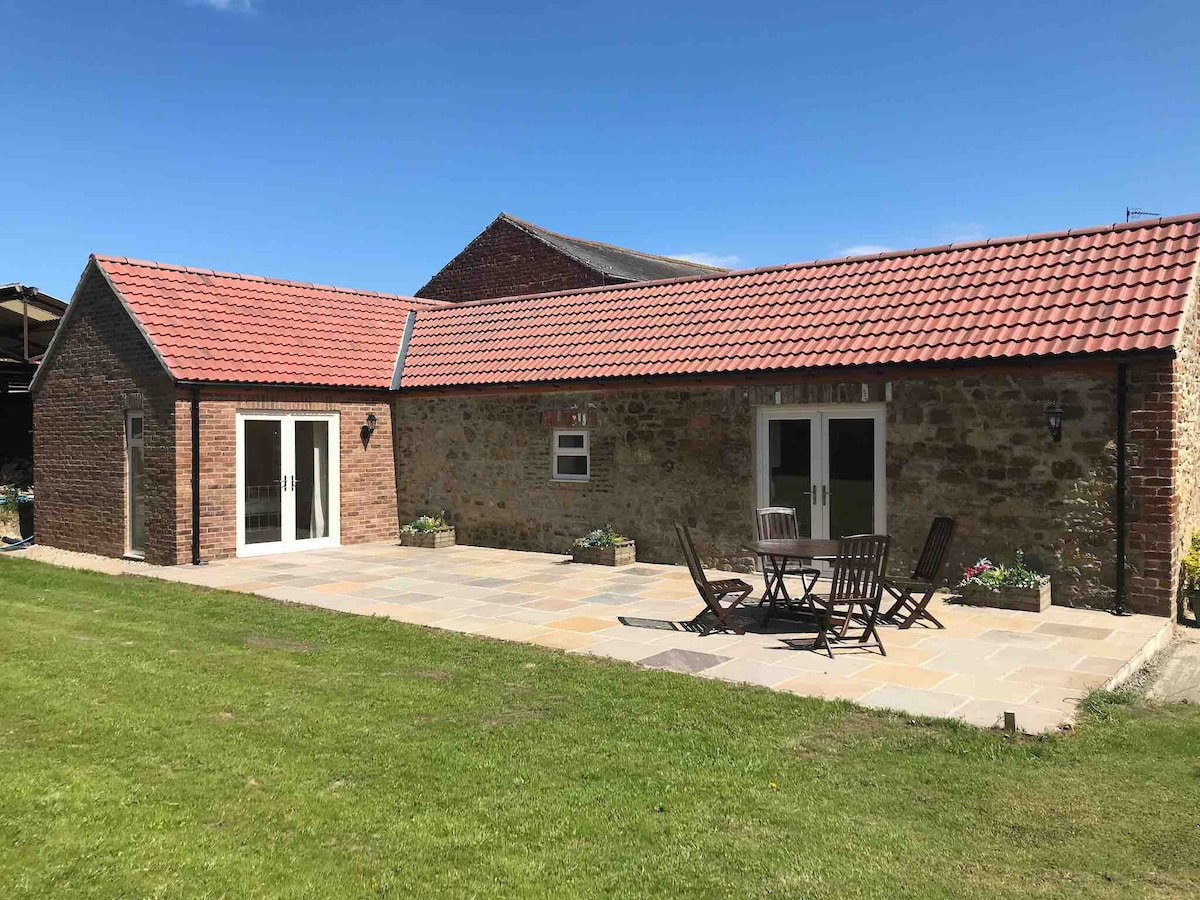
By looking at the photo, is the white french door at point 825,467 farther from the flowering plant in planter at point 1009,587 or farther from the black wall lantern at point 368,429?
the black wall lantern at point 368,429

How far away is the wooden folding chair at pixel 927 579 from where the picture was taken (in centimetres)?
904

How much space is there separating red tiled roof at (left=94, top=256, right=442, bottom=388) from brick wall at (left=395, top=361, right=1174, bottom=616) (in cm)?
252

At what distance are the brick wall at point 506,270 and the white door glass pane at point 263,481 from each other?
435 inches

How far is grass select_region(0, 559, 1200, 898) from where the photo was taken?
4047 mm

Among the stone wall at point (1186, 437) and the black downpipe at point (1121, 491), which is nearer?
the stone wall at point (1186, 437)

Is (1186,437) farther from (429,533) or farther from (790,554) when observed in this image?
(429,533)

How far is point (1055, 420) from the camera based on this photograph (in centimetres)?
1044

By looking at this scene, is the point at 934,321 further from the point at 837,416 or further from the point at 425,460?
the point at 425,460

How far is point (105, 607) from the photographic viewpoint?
10.4 meters

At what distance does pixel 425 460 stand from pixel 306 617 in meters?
7.21

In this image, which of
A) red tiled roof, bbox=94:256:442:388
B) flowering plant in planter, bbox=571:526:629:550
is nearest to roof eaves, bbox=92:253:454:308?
red tiled roof, bbox=94:256:442:388

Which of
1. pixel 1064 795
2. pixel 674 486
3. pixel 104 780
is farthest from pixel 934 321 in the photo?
→ pixel 104 780

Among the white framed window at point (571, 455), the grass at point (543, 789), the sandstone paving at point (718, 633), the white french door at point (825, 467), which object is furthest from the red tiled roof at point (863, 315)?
the grass at point (543, 789)

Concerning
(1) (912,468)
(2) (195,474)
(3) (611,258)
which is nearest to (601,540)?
(1) (912,468)
